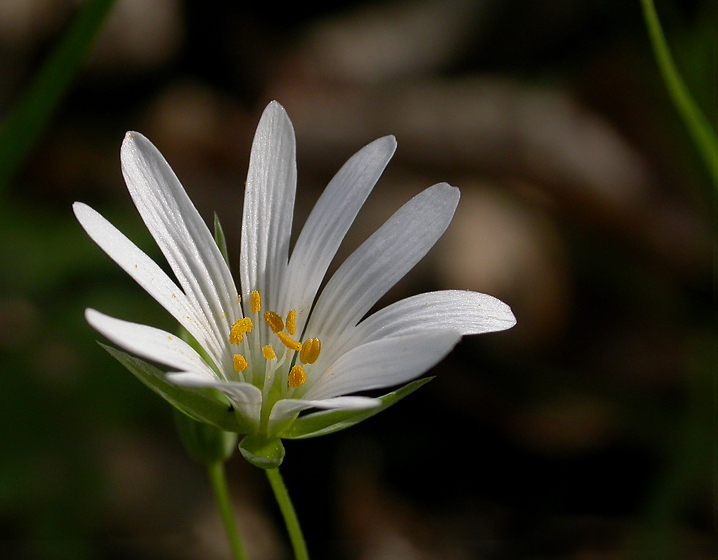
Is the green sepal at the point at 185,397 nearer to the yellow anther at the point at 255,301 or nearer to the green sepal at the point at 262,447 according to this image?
the green sepal at the point at 262,447

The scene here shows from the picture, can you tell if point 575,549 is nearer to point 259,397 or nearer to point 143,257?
point 259,397

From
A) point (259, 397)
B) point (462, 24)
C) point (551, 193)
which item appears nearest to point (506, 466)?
point (551, 193)

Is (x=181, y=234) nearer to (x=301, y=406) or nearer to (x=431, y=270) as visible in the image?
(x=301, y=406)

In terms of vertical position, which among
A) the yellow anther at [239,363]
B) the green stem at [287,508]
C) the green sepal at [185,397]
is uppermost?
the yellow anther at [239,363]

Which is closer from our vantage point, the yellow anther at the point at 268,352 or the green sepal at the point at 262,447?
the green sepal at the point at 262,447

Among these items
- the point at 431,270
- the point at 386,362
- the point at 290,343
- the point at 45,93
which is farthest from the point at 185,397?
the point at 431,270

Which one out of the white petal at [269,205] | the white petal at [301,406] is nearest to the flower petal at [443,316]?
the white petal at [301,406]
